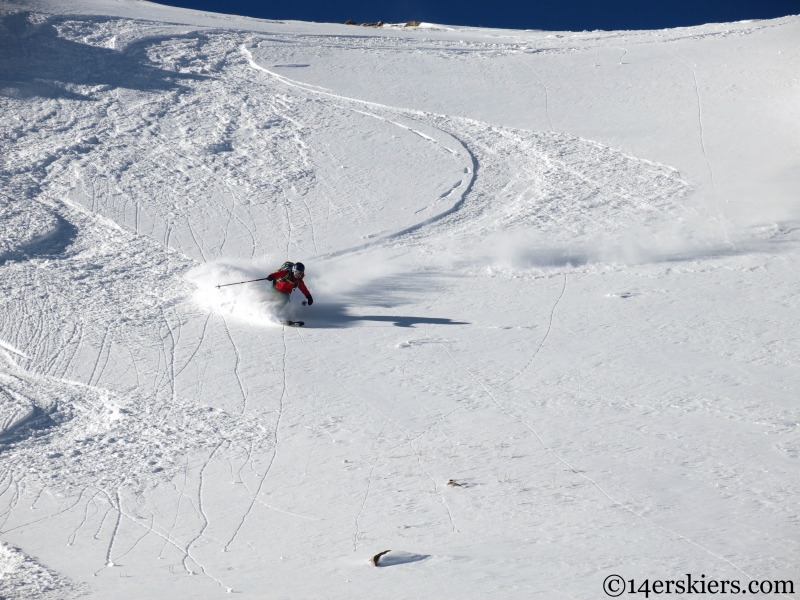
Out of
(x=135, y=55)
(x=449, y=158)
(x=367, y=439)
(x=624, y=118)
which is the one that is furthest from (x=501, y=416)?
(x=135, y=55)

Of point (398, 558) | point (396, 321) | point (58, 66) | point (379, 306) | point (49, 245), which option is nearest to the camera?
point (398, 558)

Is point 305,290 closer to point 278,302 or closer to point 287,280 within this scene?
point 287,280

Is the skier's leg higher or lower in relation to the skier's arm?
lower

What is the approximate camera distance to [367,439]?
9969mm

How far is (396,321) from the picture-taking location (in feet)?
44.2

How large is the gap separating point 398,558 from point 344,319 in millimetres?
6889

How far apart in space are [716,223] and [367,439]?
10249 millimetres

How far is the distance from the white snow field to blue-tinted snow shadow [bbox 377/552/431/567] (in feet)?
0.14

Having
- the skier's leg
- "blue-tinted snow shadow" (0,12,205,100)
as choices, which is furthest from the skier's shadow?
"blue-tinted snow shadow" (0,12,205,100)

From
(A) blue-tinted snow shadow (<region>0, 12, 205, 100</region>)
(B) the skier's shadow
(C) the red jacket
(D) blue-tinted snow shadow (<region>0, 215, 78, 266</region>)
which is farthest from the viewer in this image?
(A) blue-tinted snow shadow (<region>0, 12, 205, 100</region>)

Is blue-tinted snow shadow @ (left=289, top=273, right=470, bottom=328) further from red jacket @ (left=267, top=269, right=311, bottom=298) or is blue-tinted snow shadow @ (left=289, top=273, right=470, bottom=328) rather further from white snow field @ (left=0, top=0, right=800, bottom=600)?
red jacket @ (left=267, top=269, right=311, bottom=298)

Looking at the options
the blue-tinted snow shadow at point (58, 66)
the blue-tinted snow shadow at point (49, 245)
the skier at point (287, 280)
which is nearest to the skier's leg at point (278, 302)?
the skier at point (287, 280)

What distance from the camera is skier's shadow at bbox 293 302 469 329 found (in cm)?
1337

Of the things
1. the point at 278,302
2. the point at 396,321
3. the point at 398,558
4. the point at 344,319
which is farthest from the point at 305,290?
the point at 398,558
